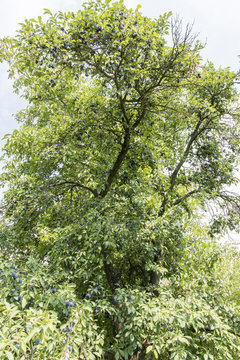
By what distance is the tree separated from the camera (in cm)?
315

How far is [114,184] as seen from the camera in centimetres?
534

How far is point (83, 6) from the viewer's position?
12.8 ft

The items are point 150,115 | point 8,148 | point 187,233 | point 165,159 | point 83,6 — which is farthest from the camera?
point 165,159

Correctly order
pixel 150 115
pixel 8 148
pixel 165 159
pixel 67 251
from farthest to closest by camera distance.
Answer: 1. pixel 165 159
2. pixel 150 115
3. pixel 8 148
4. pixel 67 251

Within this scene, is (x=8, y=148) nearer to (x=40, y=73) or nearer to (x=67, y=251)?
(x=40, y=73)

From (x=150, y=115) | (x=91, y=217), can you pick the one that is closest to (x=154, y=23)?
(x=150, y=115)

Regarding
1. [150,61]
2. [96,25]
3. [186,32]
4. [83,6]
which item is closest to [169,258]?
[150,61]

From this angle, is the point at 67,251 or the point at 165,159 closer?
the point at 67,251

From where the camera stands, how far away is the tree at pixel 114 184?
3.15 m

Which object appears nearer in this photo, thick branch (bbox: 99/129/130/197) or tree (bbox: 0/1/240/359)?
tree (bbox: 0/1/240/359)

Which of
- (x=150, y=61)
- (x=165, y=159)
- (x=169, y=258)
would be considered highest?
(x=150, y=61)

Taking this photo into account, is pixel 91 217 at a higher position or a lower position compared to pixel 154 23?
lower

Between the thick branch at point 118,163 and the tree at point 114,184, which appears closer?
the tree at point 114,184

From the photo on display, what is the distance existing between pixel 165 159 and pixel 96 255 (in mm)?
2961
